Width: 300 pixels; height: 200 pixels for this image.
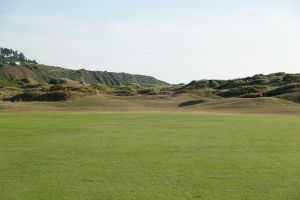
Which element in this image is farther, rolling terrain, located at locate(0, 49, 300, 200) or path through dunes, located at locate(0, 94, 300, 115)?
path through dunes, located at locate(0, 94, 300, 115)

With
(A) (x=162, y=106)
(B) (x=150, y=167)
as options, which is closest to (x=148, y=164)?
(B) (x=150, y=167)

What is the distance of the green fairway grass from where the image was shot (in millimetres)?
8016

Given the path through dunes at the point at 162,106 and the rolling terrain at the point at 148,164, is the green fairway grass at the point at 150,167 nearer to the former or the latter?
the rolling terrain at the point at 148,164

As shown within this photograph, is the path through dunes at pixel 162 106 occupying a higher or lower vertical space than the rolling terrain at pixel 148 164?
lower

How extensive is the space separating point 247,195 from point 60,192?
3079 mm

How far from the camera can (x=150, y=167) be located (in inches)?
397

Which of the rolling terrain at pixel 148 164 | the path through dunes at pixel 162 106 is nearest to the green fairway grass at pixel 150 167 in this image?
the rolling terrain at pixel 148 164

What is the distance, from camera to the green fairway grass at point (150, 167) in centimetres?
802

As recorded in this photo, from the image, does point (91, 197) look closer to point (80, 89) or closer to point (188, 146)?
point (188, 146)

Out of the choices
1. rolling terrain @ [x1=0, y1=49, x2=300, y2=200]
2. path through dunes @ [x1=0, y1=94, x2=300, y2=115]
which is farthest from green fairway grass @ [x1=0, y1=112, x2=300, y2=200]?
path through dunes @ [x1=0, y1=94, x2=300, y2=115]

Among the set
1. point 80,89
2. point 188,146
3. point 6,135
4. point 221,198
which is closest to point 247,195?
point 221,198

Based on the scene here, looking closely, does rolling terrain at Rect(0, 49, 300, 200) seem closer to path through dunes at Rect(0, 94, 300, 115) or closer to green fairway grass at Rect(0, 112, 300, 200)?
green fairway grass at Rect(0, 112, 300, 200)

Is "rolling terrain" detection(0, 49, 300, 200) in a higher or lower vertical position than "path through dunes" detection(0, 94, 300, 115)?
higher

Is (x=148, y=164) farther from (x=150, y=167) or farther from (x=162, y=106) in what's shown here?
(x=162, y=106)
